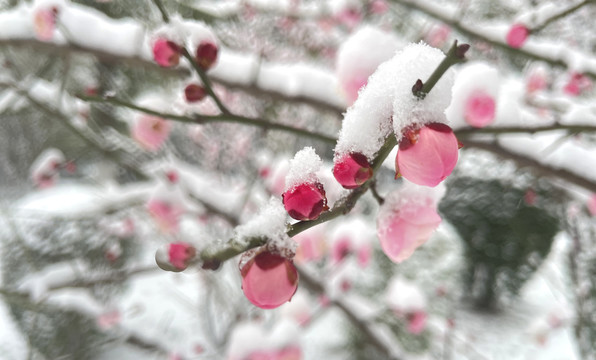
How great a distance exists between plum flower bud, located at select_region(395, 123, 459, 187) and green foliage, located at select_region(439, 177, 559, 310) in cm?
219

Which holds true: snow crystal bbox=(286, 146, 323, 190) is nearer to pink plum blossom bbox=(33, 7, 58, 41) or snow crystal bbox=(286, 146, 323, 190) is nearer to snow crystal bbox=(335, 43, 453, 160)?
snow crystal bbox=(335, 43, 453, 160)

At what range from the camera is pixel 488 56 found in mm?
2357

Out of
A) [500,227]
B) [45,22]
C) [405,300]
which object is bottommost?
[500,227]

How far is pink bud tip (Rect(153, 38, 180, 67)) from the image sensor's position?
506 millimetres

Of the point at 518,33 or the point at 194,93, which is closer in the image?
the point at 194,93

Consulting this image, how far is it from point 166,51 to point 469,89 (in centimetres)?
50

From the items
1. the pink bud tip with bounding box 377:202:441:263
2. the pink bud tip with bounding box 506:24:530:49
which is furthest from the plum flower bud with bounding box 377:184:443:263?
the pink bud tip with bounding box 506:24:530:49

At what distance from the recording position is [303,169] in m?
0.30

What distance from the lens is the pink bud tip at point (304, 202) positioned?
0.91ft

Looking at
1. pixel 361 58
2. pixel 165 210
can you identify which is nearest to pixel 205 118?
pixel 361 58

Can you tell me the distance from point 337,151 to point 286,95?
2.46ft

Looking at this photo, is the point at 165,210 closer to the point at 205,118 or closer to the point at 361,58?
the point at 205,118

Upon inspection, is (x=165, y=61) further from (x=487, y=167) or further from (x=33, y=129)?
(x=33, y=129)

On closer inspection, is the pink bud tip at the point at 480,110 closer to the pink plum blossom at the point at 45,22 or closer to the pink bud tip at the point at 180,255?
the pink bud tip at the point at 180,255
